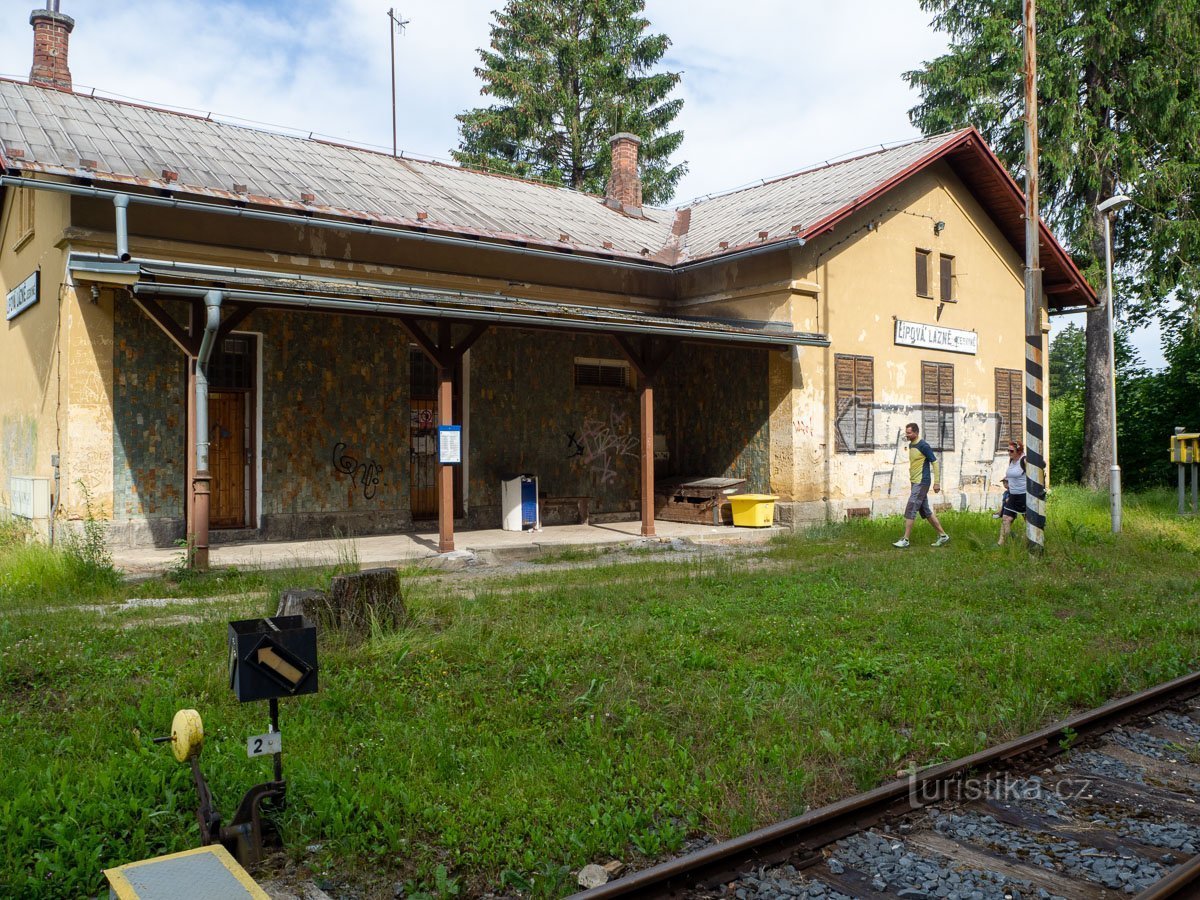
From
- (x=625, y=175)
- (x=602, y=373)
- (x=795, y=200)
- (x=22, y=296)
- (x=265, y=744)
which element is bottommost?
(x=265, y=744)

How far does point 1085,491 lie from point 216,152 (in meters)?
18.2

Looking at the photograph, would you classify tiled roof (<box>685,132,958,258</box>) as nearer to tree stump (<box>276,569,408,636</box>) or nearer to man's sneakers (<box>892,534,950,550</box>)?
man's sneakers (<box>892,534,950,550</box>)

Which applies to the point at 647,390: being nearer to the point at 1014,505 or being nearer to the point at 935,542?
the point at 935,542

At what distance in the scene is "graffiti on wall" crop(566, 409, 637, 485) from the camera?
16002mm

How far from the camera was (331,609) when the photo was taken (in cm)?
664

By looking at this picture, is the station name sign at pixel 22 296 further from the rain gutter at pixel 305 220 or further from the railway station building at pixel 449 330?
the rain gutter at pixel 305 220

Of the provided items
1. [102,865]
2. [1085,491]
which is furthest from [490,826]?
[1085,491]

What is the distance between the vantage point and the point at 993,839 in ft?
12.7

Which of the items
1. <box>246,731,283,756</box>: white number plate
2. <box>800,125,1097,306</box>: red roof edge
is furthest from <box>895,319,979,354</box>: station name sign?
<box>246,731,283,756</box>: white number plate

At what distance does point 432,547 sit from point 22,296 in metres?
6.81

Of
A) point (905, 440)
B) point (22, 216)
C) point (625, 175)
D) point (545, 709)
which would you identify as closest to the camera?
point (545, 709)

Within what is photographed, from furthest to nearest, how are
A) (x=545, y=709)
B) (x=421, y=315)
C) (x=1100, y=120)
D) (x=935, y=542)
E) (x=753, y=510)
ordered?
(x=1100, y=120) → (x=753, y=510) → (x=935, y=542) → (x=421, y=315) → (x=545, y=709)

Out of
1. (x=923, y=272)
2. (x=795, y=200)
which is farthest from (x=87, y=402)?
(x=923, y=272)

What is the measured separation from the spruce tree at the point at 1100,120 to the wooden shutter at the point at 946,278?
469 centimetres
